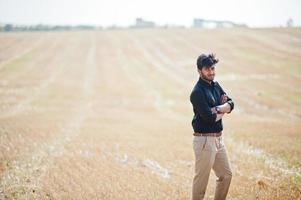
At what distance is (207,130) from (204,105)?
0.46 meters

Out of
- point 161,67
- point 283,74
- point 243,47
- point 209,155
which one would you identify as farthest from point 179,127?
point 243,47

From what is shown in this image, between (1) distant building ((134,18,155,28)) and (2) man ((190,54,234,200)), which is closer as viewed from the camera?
(2) man ((190,54,234,200))

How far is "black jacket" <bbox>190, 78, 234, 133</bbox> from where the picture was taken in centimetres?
623

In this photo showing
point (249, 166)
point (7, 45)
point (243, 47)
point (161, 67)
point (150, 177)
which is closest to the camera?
point (150, 177)

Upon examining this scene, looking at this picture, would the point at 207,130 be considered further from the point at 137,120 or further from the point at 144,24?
the point at 144,24

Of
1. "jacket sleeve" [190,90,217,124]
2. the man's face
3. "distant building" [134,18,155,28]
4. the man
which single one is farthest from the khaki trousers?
"distant building" [134,18,155,28]

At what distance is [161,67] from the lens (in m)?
40.1

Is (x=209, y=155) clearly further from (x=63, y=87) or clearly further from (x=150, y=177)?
(x=63, y=87)

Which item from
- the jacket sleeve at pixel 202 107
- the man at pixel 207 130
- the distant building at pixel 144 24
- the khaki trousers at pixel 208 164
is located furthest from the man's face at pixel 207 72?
the distant building at pixel 144 24

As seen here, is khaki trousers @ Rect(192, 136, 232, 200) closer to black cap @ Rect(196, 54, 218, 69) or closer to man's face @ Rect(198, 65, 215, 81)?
man's face @ Rect(198, 65, 215, 81)

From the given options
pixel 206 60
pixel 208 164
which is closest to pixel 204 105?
pixel 206 60

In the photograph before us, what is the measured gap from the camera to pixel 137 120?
19.8 meters

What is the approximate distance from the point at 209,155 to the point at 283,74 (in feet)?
90.9

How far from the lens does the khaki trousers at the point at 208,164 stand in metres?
6.38
